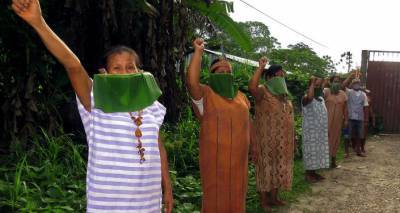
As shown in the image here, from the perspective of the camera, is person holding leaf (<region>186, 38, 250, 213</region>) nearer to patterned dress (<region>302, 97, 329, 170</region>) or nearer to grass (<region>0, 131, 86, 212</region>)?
grass (<region>0, 131, 86, 212</region>)

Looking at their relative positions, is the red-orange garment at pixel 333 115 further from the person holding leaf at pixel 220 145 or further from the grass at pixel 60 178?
the person holding leaf at pixel 220 145

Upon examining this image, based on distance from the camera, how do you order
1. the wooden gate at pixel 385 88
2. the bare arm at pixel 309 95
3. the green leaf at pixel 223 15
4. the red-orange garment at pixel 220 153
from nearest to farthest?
the red-orange garment at pixel 220 153 → the green leaf at pixel 223 15 → the bare arm at pixel 309 95 → the wooden gate at pixel 385 88

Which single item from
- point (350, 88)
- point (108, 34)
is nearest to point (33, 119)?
point (108, 34)

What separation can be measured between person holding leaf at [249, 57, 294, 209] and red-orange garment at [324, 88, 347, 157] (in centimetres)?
282

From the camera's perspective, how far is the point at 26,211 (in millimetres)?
3396

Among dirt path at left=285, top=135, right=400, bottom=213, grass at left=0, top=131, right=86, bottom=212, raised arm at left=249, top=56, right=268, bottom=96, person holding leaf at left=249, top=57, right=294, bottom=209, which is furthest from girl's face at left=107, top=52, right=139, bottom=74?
dirt path at left=285, top=135, right=400, bottom=213

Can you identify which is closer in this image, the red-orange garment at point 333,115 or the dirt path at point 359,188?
the dirt path at point 359,188

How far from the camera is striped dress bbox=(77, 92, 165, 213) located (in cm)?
229

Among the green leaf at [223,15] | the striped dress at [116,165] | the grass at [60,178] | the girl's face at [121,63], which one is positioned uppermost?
the green leaf at [223,15]

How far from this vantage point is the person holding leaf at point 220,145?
3709 mm

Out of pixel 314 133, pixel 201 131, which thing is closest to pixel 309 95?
pixel 314 133

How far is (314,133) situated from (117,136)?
510 cm

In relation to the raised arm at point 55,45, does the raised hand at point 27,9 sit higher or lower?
higher

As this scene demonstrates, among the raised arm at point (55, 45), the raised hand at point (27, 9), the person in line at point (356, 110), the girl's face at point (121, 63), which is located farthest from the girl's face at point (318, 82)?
A: the raised hand at point (27, 9)
